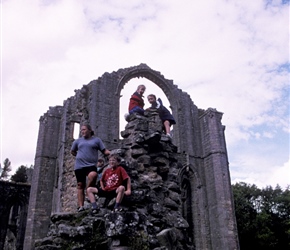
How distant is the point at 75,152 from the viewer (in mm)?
5684

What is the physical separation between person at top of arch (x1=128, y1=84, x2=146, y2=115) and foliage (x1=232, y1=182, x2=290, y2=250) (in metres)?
23.7

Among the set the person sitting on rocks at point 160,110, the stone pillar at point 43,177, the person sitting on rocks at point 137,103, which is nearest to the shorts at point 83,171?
the person sitting on rocks at point 137,103

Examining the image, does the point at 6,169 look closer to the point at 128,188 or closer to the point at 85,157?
the point at 85,157

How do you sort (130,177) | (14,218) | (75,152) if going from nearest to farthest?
(130,177)
(75,152)
(14,218)

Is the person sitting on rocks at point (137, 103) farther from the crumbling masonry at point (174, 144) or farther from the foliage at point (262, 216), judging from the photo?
the foliage at point (262, 216)

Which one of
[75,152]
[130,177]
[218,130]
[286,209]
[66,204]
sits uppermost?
[218,130]

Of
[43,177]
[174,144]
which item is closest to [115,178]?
[174,144]

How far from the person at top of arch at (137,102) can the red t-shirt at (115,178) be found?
1554 mm

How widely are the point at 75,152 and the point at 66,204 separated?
417 inches

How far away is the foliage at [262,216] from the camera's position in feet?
89.7

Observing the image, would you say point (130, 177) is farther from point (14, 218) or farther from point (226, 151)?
point (14, 218)

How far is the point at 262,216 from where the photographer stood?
91.7 ft

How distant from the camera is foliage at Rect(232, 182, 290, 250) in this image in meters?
27.3

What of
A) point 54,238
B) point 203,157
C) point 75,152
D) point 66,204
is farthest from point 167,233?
point 203,157
